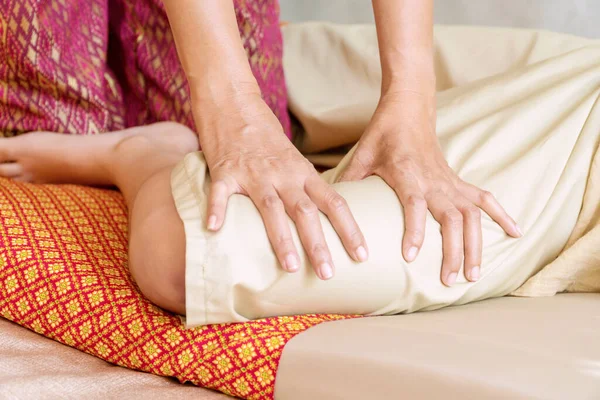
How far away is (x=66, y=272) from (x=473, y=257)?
17.6 inches

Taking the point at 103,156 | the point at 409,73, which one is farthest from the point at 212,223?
the point at 103,156

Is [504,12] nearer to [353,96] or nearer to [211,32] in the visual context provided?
[353,96]

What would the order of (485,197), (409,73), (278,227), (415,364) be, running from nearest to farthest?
(415,364), (278,227), (485,197), (409,73)

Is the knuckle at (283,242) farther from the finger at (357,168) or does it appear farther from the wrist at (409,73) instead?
the wrist at (409,73)

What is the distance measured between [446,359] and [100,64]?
2.88ft

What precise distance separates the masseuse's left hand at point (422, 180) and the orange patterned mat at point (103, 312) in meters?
0.15

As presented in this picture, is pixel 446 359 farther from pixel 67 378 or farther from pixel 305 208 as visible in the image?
pixel 67 378

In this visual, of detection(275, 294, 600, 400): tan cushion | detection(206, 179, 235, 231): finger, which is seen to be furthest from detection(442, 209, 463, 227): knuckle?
detection(206, 179, 235, 231): finger

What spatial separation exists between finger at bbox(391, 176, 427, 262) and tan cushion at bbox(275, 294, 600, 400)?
71 millimetres

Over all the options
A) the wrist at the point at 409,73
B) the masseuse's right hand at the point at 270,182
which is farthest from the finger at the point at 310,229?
the wrist at the point at 409,73

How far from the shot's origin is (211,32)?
2.96 feet

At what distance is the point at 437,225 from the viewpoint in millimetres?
769

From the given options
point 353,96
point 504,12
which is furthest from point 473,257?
point 504,12

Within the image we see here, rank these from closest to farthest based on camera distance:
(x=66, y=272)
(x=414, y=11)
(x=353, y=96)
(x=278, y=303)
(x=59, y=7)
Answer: (x=278, y=303) < (x=66, y=272) < (x=414, y=11) < (x=59, y=7) < (x=353, y=96)
